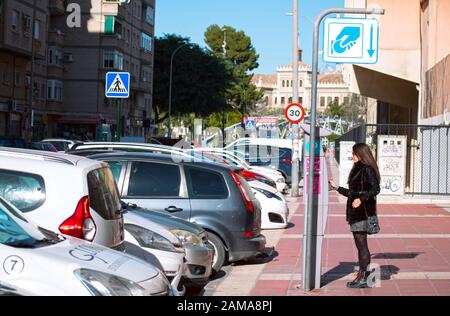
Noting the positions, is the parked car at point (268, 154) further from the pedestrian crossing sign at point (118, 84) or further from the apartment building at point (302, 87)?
the apartment building at point (302, 87)

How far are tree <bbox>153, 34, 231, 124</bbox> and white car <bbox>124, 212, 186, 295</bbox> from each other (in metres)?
65.8

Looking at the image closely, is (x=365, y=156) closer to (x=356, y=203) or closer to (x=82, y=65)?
(x=356, y=203)

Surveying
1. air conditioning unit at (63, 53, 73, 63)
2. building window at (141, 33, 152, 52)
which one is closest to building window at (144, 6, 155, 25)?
building window at (141, 33, 152, 52)

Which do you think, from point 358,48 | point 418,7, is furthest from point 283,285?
point 418,7

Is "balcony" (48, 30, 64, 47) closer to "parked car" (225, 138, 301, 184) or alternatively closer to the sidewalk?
"parked car" (225, 138, 301, 184)

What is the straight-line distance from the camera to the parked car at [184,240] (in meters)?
9.37

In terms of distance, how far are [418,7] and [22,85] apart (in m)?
26.5

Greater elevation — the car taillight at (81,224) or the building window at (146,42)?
the building window at (146,42)

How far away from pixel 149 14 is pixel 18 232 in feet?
227

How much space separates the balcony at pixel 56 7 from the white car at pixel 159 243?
160 ft

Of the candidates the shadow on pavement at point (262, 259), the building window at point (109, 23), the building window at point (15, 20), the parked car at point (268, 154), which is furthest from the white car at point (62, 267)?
the building window at point (109, 23)

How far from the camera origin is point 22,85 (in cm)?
4991
